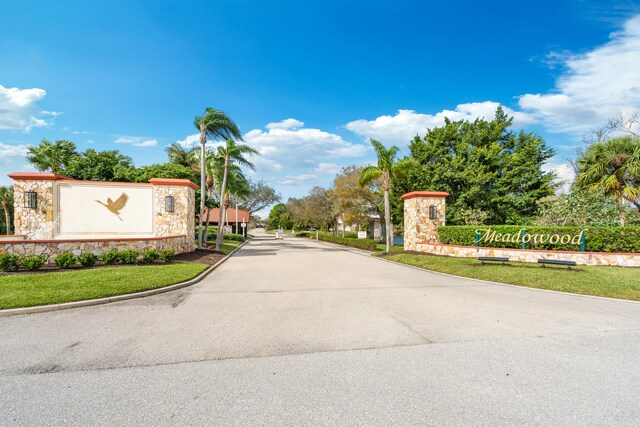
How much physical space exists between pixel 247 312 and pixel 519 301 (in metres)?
6.79

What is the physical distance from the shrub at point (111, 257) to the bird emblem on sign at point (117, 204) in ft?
21.0

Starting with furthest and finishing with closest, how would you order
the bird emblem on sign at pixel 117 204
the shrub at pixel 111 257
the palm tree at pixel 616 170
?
the bird emblem on sign at pixel 117 204 < the palm tree at pixel 616 170 < the shrub at pixel 111 257

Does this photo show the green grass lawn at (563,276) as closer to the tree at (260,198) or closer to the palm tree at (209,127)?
A: the palm tree at (209,127)

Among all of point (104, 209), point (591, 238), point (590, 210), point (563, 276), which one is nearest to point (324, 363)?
point (563, 276)

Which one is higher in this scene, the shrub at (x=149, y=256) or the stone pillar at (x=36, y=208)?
the stone pillar at (x=36, y=208)

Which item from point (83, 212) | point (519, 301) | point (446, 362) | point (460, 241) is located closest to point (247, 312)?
point (446, 362)

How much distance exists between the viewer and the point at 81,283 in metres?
9.09

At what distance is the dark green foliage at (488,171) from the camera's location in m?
25.1

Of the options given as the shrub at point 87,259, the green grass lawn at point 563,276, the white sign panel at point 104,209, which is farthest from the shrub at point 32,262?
the green grass lawn at point 563,276

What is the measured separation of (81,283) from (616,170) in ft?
78.3

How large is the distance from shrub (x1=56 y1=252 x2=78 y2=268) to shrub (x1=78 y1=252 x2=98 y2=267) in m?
0.24

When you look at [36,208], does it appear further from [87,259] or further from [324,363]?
[324,363]

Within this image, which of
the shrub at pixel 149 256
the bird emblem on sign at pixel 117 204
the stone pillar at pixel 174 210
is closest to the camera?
the shrub at pixel 149 256

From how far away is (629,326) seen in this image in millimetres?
6215
